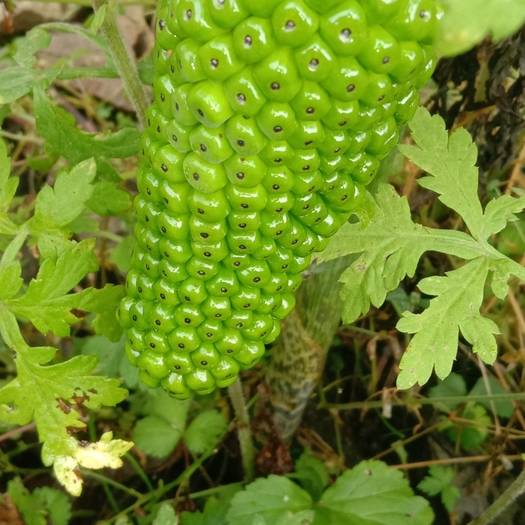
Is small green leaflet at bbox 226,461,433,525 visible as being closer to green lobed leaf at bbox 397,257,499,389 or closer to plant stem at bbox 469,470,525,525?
plant stem at bbox 469,470,525,525

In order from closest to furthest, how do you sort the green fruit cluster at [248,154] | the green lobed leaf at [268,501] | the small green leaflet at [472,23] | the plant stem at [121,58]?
1. the small green leaflet at [472,23]
2. the green fruit cluster at [248,154]
3. the plant stem at [121,58]
4. the green lobed leaf at [268,501]

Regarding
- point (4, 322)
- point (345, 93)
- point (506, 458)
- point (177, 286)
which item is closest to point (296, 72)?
point (345, 93)

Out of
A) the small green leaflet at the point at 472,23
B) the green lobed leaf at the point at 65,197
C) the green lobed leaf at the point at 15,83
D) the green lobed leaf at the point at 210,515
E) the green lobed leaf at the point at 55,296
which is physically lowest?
the green lobed leaf at the point at 210,515

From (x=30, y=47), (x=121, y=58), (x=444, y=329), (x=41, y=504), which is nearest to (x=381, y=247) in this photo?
(x=444, y=329)

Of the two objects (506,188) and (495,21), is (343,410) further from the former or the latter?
(495,21)

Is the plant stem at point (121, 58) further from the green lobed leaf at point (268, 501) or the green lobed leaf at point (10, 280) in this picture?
the green lobed leaf at point (268, 501)

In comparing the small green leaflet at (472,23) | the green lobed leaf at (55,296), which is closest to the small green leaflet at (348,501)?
the green lobed leaf at (55,296)

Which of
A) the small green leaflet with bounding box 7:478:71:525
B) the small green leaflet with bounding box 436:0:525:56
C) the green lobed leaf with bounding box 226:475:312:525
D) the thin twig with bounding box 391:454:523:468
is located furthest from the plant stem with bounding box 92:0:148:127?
the thin twig with bounding box 391:454:523:468
